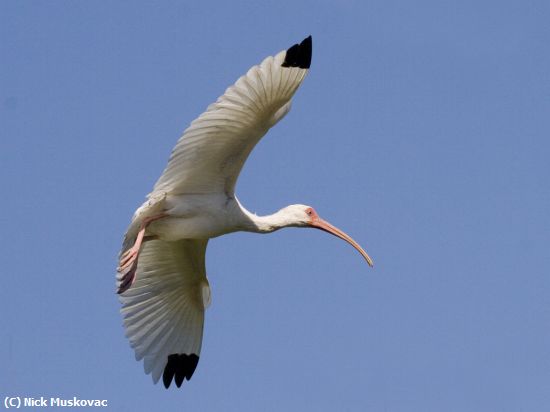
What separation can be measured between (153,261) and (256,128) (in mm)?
4206

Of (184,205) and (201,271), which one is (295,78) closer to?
(184,205)

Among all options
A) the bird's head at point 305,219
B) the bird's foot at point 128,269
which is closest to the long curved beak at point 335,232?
the bird's head at point 305,219

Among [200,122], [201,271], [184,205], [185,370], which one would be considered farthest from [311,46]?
[185,370]

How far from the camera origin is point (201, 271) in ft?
74.9

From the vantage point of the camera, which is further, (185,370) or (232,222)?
(185,370)

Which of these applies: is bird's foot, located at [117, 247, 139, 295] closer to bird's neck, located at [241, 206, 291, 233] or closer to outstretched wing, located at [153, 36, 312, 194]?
outstretched wing, located at [153, 36, 312, 194]

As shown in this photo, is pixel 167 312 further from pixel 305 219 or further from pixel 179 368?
pixel 305 219

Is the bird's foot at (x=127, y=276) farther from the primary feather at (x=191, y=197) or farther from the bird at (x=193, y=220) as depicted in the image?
the primary feather at (x=191, y=197)

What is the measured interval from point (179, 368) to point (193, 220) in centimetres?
350

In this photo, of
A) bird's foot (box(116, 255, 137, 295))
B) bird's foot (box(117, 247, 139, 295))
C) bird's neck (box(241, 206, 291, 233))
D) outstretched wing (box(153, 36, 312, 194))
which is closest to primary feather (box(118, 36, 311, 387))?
outstretched wing (box(153, 36, 312, 194))

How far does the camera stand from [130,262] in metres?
20.0

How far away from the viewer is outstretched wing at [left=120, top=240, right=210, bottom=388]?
901 inches

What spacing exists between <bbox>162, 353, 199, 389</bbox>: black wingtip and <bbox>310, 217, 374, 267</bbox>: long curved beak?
3.18 metres

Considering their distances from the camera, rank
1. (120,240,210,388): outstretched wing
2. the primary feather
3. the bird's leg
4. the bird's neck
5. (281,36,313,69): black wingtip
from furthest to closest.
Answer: (120,240,210,388): outstretched wing
the bird's neck
the bird's leg
the primary feather
(281,36,313,69): black wingtip
